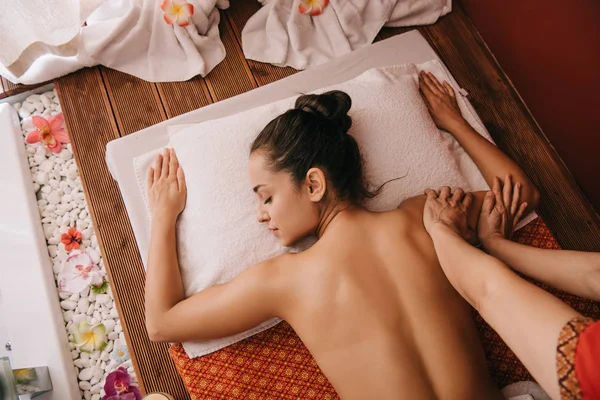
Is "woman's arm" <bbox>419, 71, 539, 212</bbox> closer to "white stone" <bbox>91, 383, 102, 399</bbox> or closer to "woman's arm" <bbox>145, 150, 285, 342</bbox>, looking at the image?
"woman's arm" <bbox>145, 150, 285, 342</bbox>

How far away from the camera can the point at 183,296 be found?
4.72 feet

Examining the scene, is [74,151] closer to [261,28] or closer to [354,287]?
[261,28]

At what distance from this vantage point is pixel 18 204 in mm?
1801

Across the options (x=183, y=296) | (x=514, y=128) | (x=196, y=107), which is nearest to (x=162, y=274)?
(x=183, y=296)

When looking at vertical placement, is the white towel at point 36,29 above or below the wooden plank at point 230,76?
above

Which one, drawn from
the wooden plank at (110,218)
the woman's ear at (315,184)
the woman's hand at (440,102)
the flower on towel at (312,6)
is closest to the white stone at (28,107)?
the wooden plank at (110,218)

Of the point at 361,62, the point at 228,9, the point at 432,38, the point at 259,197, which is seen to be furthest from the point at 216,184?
the point at 432,38

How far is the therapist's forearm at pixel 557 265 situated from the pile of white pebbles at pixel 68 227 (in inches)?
48.3

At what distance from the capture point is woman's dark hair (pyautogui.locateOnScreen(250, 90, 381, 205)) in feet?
4.32

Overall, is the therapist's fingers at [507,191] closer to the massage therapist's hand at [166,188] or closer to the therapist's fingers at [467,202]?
the therapist's fingers at [467,202]

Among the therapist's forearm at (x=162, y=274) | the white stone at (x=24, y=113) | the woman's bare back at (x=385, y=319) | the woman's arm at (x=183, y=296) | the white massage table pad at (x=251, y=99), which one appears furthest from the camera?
the white stone at (x=24, y=113)

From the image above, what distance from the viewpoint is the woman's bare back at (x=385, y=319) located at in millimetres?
1144

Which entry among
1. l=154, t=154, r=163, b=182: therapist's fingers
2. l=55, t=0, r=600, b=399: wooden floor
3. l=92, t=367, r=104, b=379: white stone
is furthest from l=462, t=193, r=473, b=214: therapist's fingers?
l=92, t=367, r=104, b=379: white stone

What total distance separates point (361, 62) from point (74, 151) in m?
1.11
